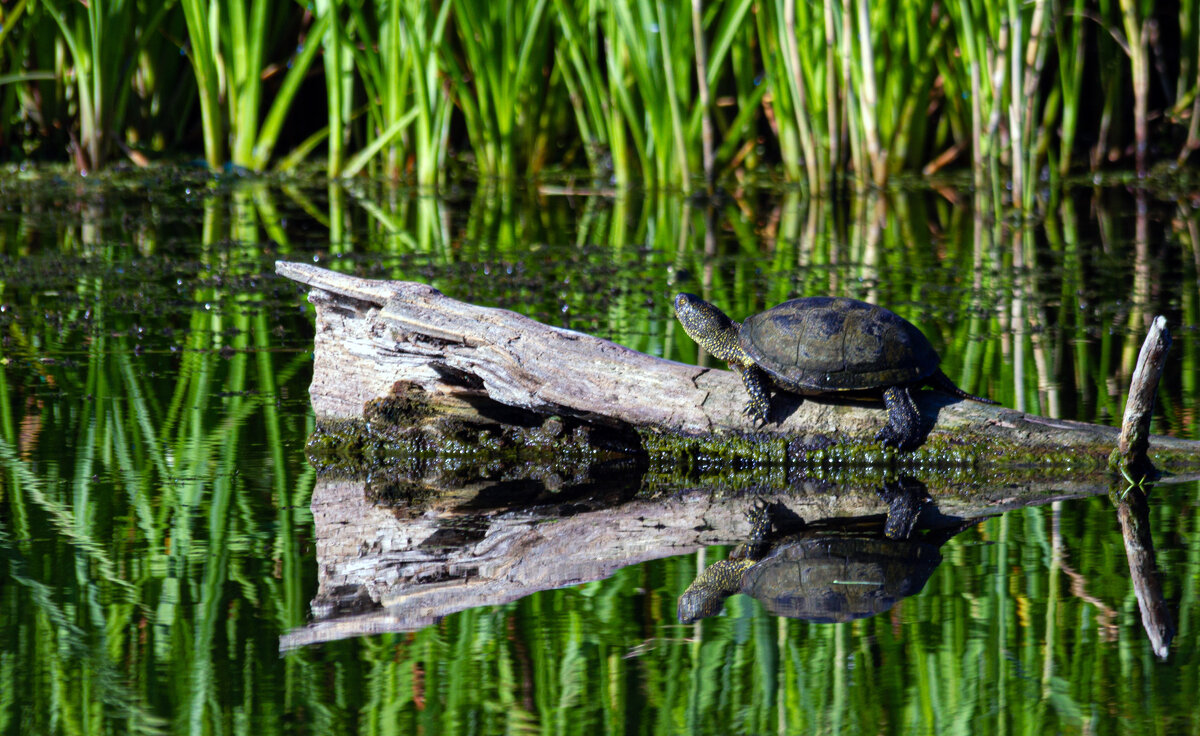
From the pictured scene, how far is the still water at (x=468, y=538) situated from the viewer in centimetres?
250

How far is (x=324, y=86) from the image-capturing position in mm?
13664

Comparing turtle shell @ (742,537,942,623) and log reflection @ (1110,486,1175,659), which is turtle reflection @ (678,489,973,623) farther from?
log reflection @ (1110,486,1175,659)

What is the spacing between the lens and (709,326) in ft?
14.8

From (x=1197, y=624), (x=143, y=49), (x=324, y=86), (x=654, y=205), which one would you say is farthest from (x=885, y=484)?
(x=324, y=86)

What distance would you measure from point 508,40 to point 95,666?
8.63 metres

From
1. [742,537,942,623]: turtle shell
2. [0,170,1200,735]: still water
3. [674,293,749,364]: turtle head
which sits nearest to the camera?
[0,170,1200,735]: still water

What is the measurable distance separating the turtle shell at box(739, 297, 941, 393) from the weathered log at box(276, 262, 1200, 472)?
11 cm

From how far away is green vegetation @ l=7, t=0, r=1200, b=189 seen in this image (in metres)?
10.0

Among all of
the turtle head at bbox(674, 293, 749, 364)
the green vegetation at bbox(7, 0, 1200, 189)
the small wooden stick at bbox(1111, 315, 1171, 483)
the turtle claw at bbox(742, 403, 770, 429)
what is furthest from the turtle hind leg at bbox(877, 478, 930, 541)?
the green vegetation at bbox(7, 0, 1200, 189)

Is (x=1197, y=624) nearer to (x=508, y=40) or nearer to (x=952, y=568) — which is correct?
(x=952, y=568)

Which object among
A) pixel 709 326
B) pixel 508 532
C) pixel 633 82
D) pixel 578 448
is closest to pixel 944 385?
pixel 709 326

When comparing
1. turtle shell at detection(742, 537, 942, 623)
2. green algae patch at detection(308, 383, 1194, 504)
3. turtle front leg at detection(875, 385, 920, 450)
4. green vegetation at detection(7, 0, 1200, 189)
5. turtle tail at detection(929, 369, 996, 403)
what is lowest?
turtle shell at detection(742, 537, 942, 623)

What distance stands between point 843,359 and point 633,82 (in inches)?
295

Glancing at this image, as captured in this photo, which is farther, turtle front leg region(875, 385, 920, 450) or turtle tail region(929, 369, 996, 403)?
turtle tail region(929, 369, 996, 403)
